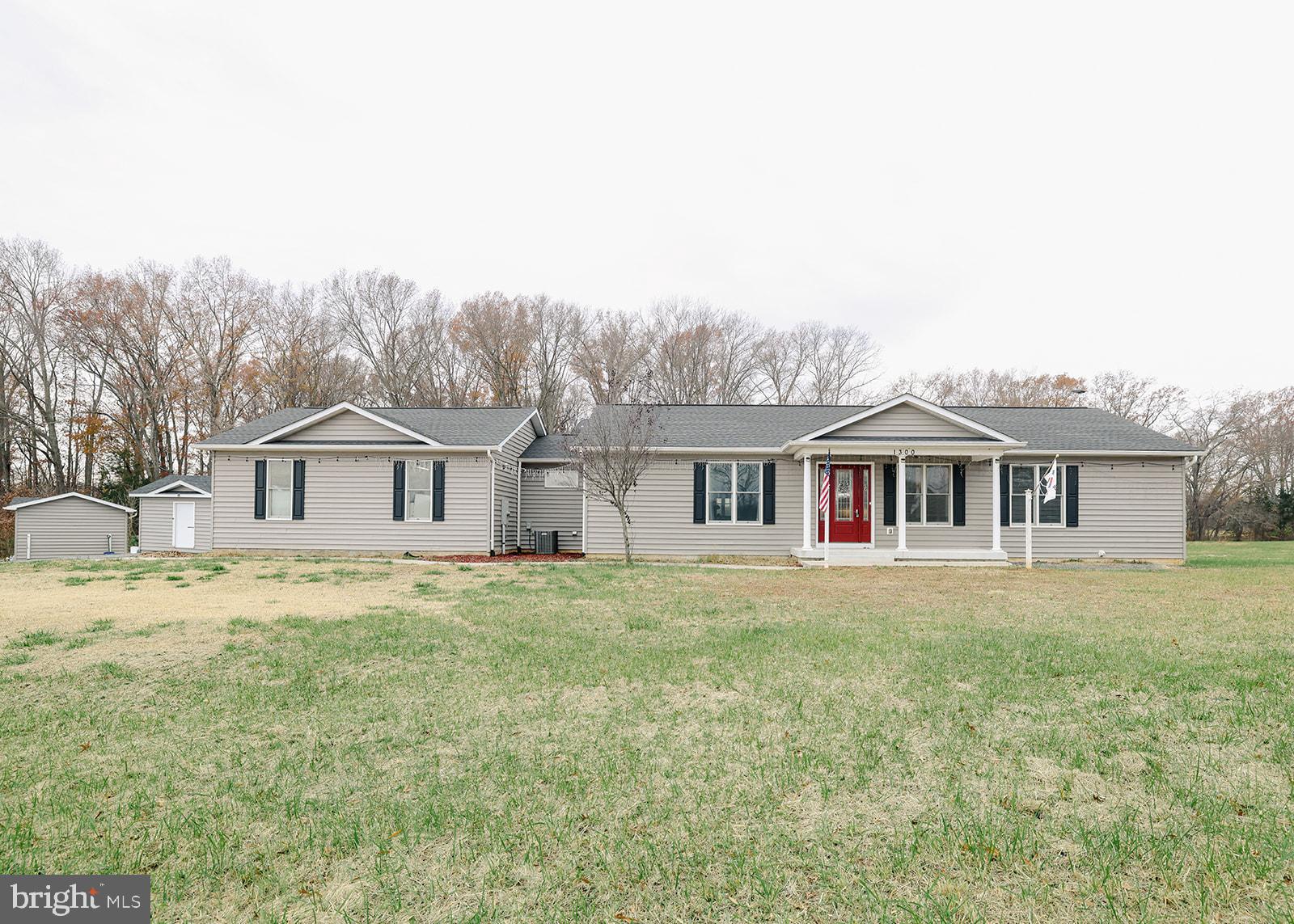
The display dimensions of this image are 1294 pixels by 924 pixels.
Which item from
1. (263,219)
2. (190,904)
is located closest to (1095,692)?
(190,904)

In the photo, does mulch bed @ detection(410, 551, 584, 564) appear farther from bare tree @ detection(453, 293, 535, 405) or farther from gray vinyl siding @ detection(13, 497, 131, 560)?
bare tree @ detection(453, 293, 535, 405)

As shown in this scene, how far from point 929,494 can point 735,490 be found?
194 inches

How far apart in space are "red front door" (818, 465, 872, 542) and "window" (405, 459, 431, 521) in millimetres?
10325

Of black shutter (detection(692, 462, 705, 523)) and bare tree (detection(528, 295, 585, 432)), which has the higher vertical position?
bare tree (detection(528, 295, 585, 432))

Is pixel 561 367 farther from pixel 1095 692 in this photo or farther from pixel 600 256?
pixel 1095 692

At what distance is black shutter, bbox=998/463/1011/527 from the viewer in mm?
18094

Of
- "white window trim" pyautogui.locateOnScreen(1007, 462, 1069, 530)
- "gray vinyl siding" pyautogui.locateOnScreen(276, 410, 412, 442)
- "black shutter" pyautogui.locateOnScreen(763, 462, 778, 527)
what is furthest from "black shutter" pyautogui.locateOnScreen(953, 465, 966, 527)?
"gray vinyl siding" pyautogui.locateOnScreen(276, 410, 412, 442)

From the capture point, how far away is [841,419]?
63.7 feet

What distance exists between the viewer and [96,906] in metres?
2.65

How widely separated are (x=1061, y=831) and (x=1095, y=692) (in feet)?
8.48

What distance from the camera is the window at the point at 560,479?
2120 centimetres

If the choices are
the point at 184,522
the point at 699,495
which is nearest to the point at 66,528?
the point at 184,522

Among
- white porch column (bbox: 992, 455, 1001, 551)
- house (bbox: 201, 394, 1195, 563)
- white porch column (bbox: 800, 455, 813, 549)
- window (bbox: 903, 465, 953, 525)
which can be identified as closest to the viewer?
white porch column (bbox: 992, 455, 1001, 551)

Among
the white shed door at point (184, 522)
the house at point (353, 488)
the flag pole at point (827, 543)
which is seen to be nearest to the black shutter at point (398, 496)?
the house at point (353, 488)
